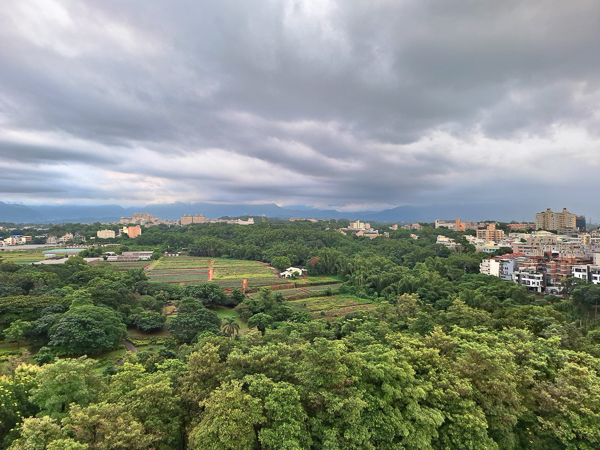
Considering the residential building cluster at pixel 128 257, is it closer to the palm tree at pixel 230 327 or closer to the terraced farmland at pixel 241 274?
the terraced farmland at pixel 241 274

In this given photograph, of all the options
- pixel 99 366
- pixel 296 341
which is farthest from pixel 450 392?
pixel 99 366

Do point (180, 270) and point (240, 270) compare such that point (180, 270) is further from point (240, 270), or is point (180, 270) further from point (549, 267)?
point (549, 267)

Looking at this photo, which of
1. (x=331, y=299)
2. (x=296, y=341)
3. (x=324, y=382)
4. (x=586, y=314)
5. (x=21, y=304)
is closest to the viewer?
(x=324, y=382)

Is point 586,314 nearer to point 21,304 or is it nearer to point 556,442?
point 556,442

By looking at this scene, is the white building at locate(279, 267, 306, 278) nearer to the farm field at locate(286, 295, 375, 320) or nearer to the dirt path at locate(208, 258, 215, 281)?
the dirt path at locate(208, 258, 215, 281)

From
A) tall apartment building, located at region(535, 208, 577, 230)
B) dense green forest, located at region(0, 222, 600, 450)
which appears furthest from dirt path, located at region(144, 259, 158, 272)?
tall apartment building, located at region(535, 208, 577, 230)

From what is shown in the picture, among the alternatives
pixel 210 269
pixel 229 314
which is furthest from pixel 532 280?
pixel 210 269

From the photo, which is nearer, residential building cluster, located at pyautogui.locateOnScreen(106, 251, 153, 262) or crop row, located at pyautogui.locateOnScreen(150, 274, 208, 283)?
crop row, located at pyautogui.locateOnScreen(150, 274, 208, 283)
